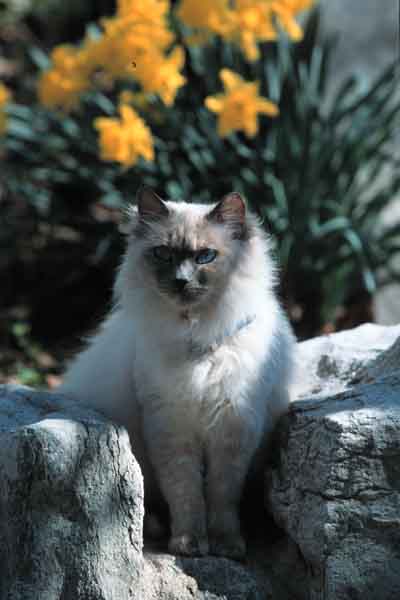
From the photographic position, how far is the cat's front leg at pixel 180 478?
2.75 meters

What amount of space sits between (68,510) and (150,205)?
1.11 metres

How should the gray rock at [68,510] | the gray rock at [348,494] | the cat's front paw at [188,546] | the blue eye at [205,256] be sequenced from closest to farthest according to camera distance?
A: the gray rock at [68,510] → the gray rock at [348,494] → the cat's front paw at [188,546] → the blue eye at [205,256]

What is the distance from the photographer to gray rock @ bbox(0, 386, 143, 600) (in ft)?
7.42

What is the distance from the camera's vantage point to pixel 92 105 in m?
5.30

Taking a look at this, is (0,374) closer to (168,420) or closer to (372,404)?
(168,420)

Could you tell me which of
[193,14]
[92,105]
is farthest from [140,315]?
[92,105]

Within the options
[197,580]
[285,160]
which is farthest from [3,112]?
[197,580]

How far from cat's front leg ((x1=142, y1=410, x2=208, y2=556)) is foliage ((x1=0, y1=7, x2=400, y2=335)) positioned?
7.59 ft

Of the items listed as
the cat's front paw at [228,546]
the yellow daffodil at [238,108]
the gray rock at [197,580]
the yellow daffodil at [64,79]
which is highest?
the yellow daffodil at [64,79]

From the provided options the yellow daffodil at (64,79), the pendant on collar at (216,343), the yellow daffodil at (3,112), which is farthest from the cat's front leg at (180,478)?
the yellow daffodil at (3,112)

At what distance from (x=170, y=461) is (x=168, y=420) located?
14 cm

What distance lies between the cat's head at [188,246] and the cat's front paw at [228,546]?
780 mm

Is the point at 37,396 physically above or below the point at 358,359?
below

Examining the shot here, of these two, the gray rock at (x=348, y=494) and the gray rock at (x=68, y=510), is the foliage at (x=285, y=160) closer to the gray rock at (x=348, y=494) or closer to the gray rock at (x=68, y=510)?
the gray rock at (x=348, y=494)
